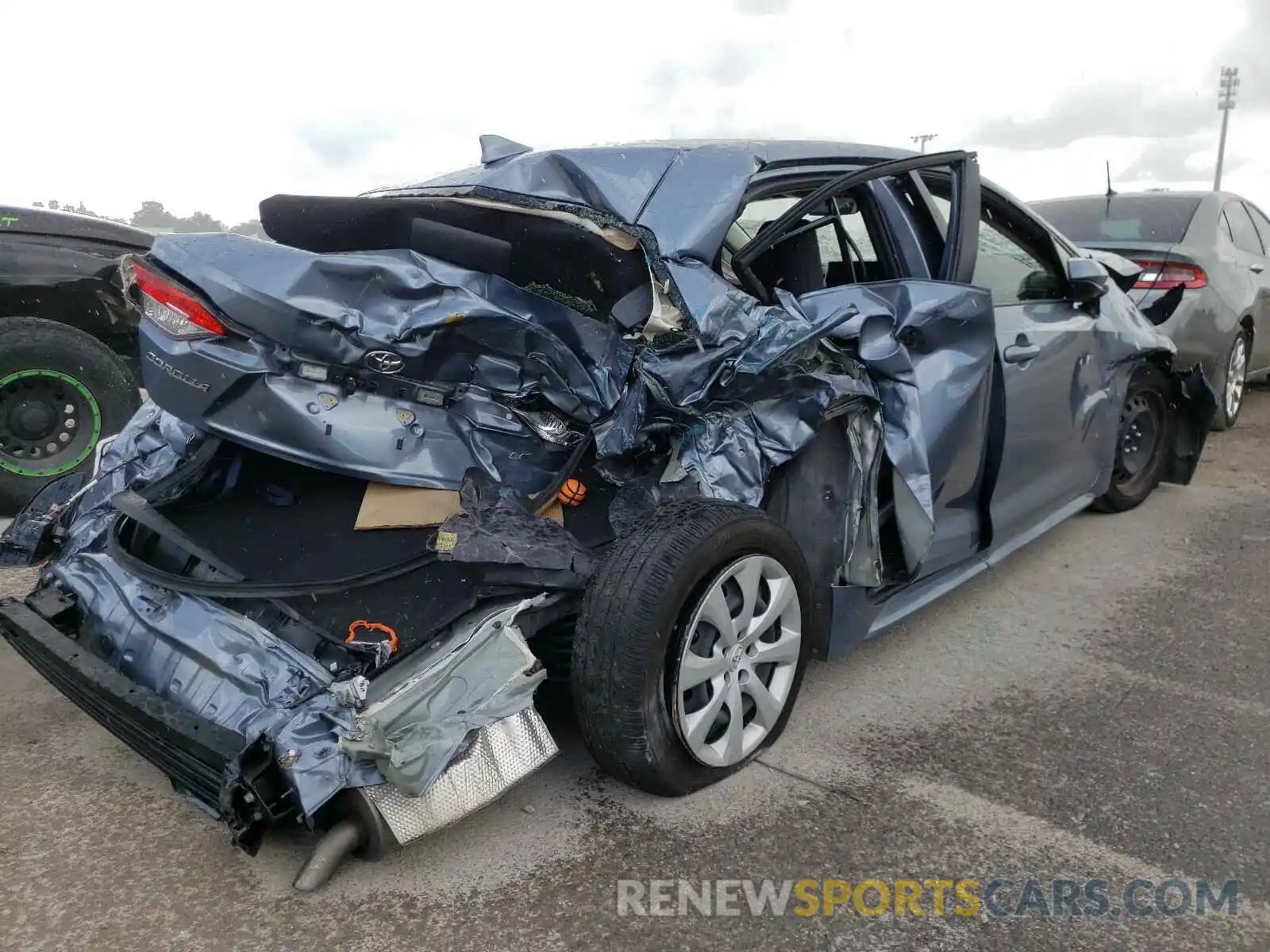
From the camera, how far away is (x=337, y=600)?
2475 millimetres

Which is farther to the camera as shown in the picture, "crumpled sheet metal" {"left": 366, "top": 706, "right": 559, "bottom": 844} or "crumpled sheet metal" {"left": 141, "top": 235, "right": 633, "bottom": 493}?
"crumpled sheet metal" {"left": 141, "top": 235, "right": 633, "bottom": 493}

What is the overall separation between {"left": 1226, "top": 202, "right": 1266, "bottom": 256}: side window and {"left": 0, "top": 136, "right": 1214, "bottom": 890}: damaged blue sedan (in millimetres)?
4437

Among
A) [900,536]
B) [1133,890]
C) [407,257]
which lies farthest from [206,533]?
[1133,890]

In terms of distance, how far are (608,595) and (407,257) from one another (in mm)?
1112

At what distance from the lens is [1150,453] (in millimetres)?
4992

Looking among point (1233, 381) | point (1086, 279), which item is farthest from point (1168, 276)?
point (1086, 279)

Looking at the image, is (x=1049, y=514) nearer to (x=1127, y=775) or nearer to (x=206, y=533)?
(x=1127, y=775)

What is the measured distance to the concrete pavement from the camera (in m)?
2.02

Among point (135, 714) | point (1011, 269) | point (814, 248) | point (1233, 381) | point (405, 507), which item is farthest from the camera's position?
point (1233, 381)

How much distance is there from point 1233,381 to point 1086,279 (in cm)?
370

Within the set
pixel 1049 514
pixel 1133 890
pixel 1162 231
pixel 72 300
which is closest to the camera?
pixel 1133 890

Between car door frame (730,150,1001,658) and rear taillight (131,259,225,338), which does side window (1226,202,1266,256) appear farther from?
rear taillight (131,259,225,338)

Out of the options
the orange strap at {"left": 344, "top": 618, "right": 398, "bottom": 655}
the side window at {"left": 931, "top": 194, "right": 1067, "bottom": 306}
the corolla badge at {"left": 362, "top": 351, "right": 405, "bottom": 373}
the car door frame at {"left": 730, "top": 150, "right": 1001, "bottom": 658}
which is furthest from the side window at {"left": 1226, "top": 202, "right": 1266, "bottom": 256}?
the orange strap at {"left": 344, "top": 618, "right": 398, "bottom": 655}

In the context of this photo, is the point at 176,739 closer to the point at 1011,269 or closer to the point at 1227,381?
the point at 1011,269
